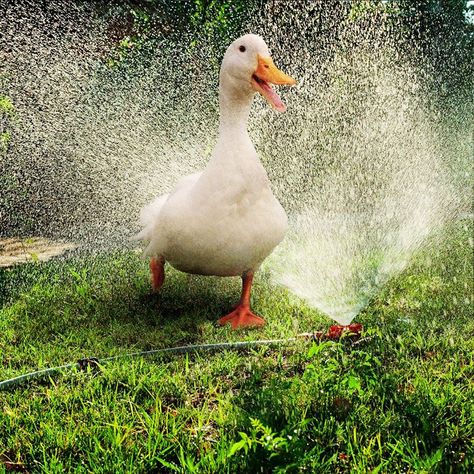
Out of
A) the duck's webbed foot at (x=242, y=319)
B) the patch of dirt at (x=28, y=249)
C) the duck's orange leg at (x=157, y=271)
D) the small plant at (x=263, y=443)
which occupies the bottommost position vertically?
the patch of dirt at (x=28, y=249)

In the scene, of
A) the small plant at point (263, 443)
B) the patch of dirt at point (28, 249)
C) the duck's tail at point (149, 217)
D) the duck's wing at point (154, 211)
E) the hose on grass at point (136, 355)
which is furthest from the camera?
the patch of dirt at point (28, 249)

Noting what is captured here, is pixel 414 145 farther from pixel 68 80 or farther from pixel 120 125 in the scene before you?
pixel 68 80

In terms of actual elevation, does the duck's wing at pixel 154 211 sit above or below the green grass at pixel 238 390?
above

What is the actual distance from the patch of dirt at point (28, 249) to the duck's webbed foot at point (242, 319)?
289 cm

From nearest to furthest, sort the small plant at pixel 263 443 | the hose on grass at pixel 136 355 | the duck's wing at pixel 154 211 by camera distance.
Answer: the small plant at pixel 263 443
the hose on grass at pixel 136 355
the duck's wing at pixel 154 211

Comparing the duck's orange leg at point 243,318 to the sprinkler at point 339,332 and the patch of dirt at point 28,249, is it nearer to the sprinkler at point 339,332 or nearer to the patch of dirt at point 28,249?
the sprinkler at point 339,332

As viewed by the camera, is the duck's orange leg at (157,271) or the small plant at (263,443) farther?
the duck's orange leg at (157,271)

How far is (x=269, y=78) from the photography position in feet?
10.7

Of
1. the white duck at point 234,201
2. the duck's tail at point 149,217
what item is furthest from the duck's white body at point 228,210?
the duck's tail at point 149,217

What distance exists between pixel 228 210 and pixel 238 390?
109 centimetres

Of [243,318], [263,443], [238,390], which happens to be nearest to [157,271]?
[243,318]

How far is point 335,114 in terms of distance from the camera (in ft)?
29.2

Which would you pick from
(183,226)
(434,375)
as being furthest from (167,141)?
(434,375)

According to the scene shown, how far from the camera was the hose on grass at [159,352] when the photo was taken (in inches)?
104
